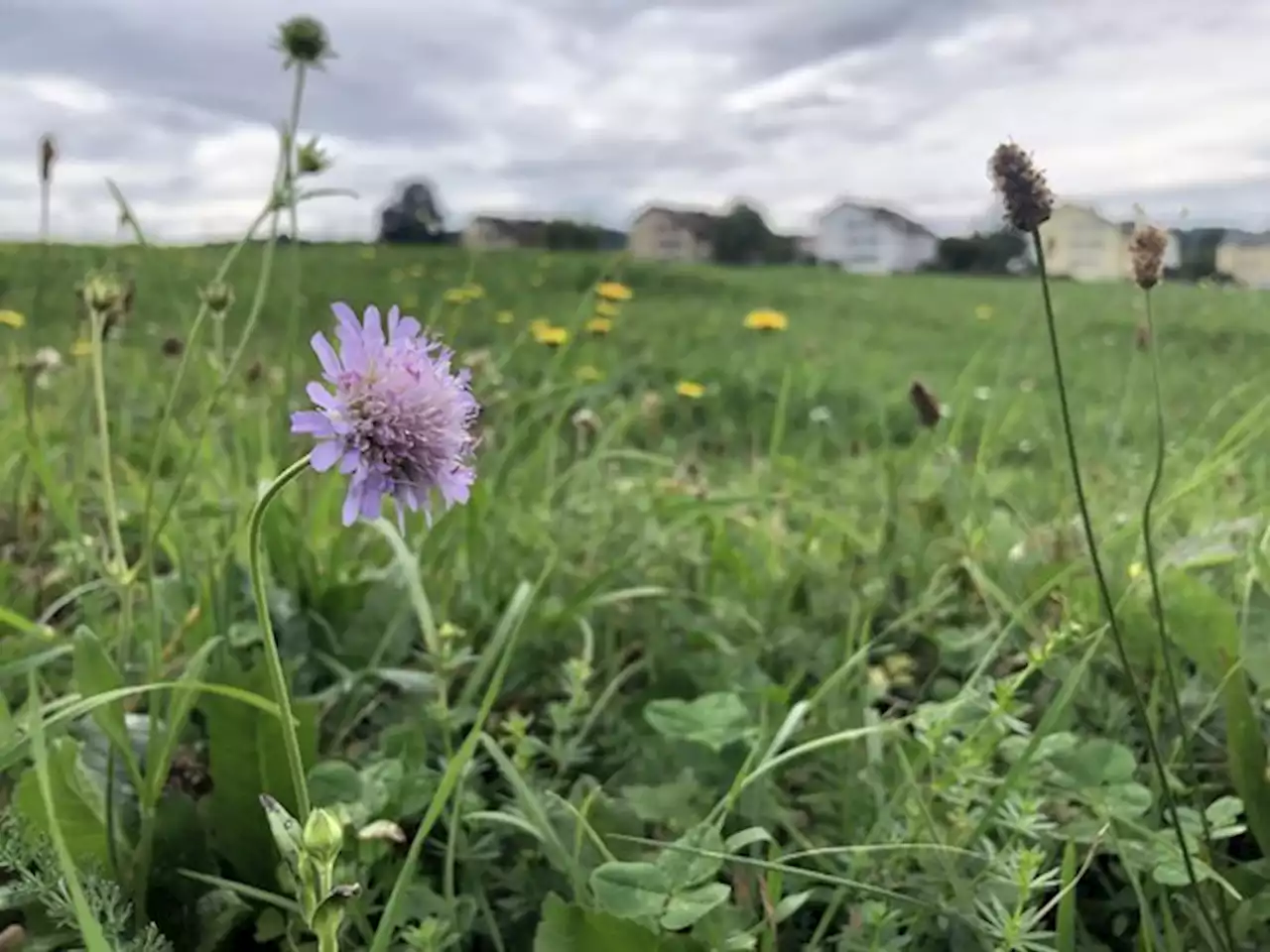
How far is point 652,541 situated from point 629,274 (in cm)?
476

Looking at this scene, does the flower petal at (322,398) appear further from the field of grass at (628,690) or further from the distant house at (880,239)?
the distant house at (880,239)

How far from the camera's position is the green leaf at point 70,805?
0.71 meters

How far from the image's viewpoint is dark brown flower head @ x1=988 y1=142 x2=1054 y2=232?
0.61 metres

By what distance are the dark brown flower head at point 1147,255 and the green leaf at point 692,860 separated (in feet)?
1.33

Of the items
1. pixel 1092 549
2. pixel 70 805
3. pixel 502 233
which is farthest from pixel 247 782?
pixel 502 233

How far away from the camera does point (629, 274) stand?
5.98 metres

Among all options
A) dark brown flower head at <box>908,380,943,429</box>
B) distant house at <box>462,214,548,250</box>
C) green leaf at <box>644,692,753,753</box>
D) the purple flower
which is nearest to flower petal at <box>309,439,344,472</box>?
the purple flower

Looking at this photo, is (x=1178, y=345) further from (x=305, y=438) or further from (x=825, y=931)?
(x=825, y=931)

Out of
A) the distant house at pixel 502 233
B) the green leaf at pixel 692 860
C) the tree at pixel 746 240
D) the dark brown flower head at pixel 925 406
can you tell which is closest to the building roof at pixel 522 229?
the distant house at pixel 502 233

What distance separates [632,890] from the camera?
68 cm

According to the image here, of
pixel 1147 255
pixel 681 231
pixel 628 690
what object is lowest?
pixel 628 690

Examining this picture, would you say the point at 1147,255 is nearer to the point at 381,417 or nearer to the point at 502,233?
the point at 381,417

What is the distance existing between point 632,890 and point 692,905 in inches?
1.6

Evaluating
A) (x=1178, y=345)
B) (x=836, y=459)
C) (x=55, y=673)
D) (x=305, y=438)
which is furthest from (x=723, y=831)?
(x=1178, y=345)
